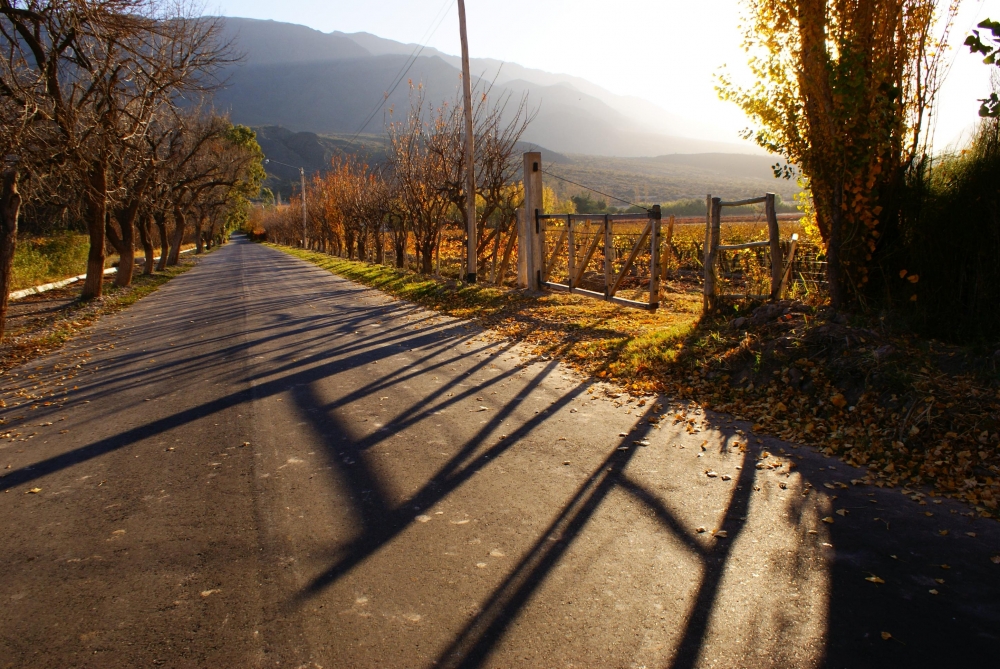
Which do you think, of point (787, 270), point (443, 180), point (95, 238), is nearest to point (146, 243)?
point (95, 238)

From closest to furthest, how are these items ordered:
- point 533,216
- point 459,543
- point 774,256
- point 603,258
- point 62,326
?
1. point 459,543
2. point 774,256
3. point 62,326
4. point 533,216
5. point 603,258

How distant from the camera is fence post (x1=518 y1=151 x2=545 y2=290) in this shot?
49.1 feet

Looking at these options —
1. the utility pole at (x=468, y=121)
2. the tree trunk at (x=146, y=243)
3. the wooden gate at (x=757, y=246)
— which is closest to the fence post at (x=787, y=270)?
the wooden gate at (x=757, y=246)

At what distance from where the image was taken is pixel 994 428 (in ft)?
14.8

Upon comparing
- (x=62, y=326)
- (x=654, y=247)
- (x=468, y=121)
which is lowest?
(x=62, y=326)

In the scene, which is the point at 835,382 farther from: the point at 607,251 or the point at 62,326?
the point at 62,326

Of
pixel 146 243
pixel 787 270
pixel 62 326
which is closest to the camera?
pixel 787 270

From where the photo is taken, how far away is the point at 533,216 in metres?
15.0

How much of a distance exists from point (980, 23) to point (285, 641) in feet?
14.6

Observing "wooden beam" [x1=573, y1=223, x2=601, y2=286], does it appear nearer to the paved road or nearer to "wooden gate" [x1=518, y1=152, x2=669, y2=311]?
"wooden gate" [x1=518, y1=152, x2=669, y2=311]

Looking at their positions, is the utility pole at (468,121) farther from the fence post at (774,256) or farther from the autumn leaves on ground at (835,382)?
the fence post at (774,256)

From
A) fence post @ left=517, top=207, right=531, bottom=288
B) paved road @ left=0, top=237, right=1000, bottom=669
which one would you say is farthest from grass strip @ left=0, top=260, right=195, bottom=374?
fence post @ left=517, top=207, right=531, bottom=288

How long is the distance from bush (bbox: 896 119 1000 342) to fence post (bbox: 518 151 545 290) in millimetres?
8875

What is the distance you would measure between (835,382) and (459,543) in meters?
3.86
